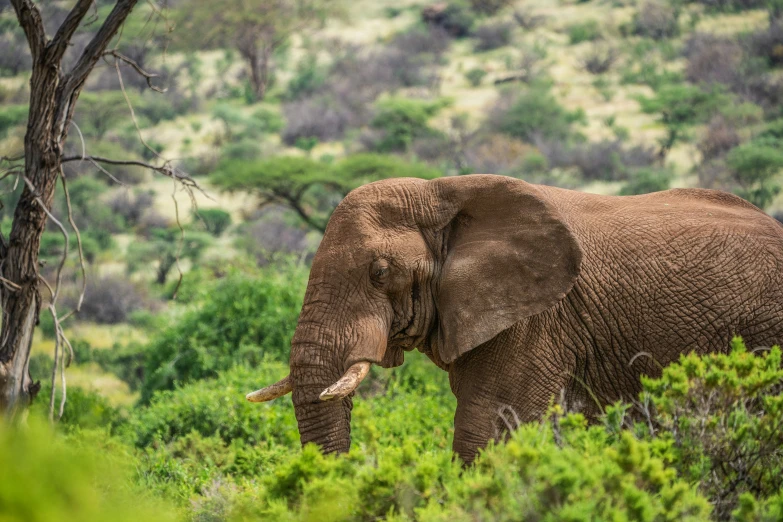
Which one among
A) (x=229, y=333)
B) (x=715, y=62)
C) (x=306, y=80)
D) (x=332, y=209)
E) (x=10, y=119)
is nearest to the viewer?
(x=229, y=333)

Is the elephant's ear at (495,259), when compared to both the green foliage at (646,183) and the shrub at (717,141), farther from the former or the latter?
the shrub at (717,141)

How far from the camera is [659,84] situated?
33.6m

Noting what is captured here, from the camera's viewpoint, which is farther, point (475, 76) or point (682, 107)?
point (475, 76)

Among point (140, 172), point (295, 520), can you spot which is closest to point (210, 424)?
point (295, 520)

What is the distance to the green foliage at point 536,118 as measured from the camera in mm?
30703

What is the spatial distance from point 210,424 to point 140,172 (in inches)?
874

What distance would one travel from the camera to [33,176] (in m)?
6.16

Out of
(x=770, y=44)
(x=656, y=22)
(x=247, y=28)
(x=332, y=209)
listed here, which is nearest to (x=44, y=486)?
(x=332, y=209)

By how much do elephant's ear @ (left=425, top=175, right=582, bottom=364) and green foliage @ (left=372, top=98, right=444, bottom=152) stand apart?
2565cm

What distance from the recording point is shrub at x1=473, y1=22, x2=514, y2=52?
4253 cm

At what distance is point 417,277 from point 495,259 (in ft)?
1.33

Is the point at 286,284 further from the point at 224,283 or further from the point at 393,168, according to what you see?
the point at 393,168

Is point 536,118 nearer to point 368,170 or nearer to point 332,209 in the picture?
point 332,209

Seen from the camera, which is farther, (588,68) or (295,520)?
(588,68)
